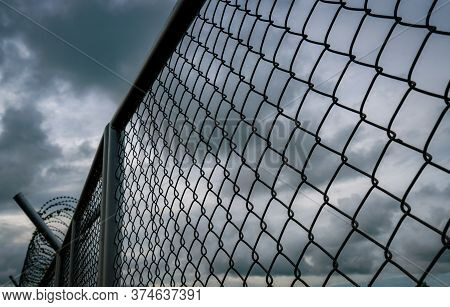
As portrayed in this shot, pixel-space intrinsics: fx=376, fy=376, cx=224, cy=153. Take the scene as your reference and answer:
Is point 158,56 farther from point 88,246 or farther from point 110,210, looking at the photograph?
point 88,246

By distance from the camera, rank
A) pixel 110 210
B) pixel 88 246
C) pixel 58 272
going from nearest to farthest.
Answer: pixel 110 210
pixel 88 246
pixel 58 272

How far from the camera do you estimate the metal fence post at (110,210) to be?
2.46 meters

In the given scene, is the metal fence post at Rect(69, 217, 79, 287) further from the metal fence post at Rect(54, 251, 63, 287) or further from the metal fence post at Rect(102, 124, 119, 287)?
the metal fence post at Rect(102, 124, 119, 287)

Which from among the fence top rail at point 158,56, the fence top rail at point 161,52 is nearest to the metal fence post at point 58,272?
the fence top rail at point 158,56

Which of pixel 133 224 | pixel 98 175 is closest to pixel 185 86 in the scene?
pixel 133 224

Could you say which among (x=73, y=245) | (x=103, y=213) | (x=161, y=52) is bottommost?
(x=103, y=213)

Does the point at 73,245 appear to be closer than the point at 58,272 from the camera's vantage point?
Yes

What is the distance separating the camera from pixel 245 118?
1.55m

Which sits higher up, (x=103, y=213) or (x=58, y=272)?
(x=58, y=272)

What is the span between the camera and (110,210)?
2.65 m

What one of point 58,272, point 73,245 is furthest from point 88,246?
point 58,272

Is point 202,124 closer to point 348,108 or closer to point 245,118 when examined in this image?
point 245,118

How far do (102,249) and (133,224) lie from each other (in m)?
0.32

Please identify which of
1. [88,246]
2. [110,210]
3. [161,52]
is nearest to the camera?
[161,52]
